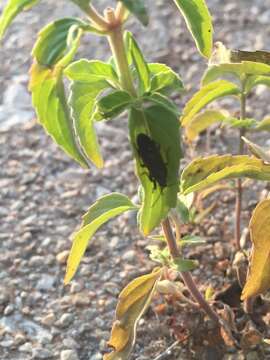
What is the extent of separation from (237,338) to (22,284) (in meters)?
0.50

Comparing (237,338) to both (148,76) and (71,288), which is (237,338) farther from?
(148,76)

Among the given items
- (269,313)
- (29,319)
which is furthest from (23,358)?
(269,313)

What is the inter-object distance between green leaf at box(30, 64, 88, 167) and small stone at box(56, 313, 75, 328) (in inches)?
19.9

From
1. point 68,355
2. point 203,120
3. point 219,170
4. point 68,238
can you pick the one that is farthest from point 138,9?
point 68,238

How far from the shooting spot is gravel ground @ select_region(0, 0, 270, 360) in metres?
1.60

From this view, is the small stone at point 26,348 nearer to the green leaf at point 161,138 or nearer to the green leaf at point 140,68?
the green leaf at point 161,138

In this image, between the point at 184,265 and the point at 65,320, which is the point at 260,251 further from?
the point at 65,320

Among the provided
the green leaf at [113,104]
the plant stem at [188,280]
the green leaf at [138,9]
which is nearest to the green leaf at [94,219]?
the plant stem at [188,280]

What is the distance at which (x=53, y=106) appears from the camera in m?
1.21

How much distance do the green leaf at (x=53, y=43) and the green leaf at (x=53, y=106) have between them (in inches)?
0.7

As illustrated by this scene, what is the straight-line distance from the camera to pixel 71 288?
1721 millimetres

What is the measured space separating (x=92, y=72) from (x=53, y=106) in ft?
0.27

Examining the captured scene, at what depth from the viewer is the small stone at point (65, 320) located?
1.64 meters

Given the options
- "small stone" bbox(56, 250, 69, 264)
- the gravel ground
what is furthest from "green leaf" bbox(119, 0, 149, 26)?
"small stone" bbox(56, 250, 69, 264)
